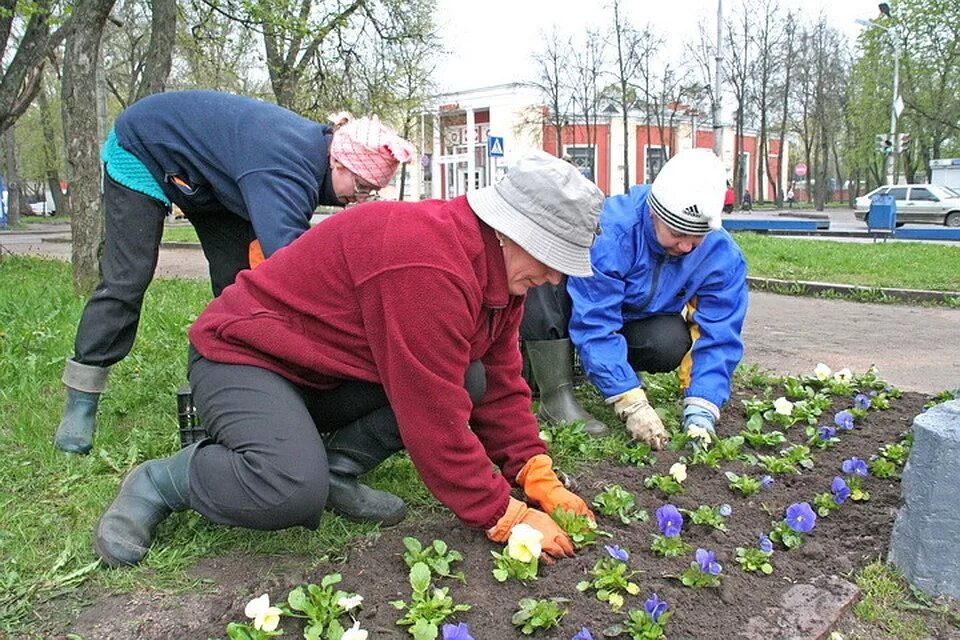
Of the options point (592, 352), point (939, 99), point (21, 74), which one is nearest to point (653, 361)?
point (592, 352)

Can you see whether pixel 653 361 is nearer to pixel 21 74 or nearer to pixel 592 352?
pixel 592 352

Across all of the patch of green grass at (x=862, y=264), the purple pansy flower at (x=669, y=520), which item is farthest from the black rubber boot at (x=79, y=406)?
the patch of green grass at (x=862, y=264)

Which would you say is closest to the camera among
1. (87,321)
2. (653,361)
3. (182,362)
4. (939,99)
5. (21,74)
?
(87,321)

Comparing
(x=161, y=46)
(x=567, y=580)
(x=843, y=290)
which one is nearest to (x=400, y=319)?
(x=567, y=580)

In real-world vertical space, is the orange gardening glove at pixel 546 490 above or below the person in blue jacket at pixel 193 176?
below

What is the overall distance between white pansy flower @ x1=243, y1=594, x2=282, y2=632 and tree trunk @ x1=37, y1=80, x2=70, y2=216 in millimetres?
34127

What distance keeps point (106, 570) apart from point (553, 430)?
1.67m

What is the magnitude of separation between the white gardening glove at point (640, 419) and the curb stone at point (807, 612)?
3.36 ft

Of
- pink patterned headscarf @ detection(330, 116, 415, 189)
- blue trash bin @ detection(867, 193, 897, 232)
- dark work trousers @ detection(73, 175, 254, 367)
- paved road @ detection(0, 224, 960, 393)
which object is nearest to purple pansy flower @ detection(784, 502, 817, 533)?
pink patterned headscarf @ detection(330, 116, 415, 189)

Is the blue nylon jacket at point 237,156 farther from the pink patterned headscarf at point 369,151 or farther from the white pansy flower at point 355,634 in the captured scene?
the white pansy flower at point 355,634

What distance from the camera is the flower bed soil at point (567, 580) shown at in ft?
6.50

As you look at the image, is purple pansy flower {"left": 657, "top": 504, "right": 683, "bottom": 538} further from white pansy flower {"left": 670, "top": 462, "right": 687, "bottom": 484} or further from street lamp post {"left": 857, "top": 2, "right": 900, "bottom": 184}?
street lamp post {"left": 857, "top": 2, "right": 900, "bottom": 184}

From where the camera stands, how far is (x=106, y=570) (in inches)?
87.3

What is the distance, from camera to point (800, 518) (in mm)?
2459
